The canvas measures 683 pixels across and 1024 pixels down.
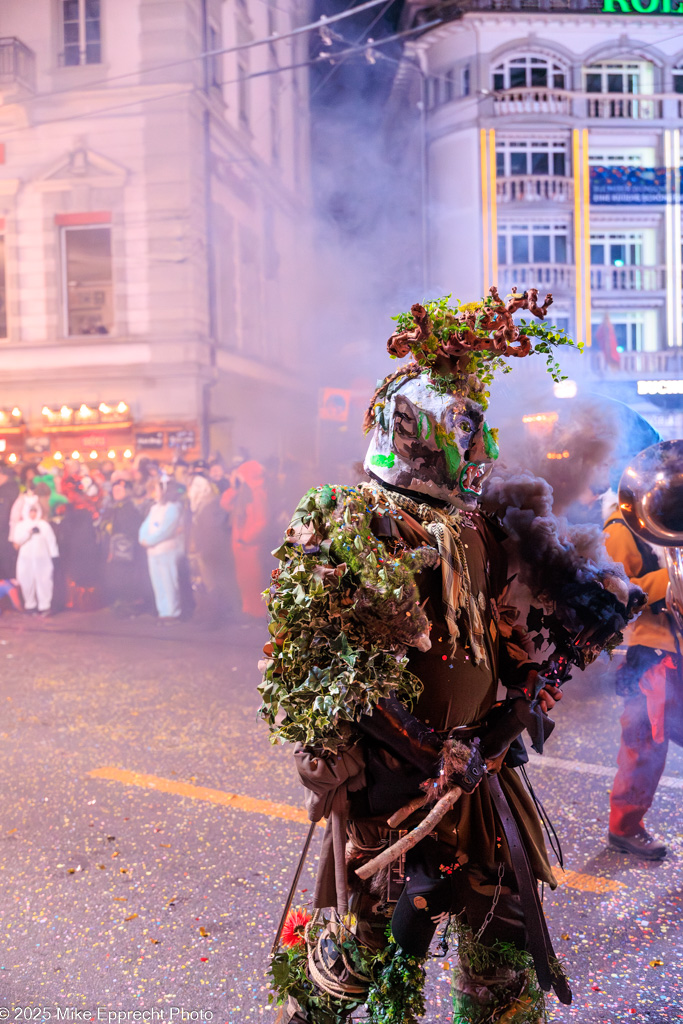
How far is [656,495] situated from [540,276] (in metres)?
8.05

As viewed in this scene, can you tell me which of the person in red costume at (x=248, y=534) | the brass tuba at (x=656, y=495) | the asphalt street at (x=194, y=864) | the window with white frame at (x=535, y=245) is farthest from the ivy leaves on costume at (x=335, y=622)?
the window with white frame at (x=535, y=245)

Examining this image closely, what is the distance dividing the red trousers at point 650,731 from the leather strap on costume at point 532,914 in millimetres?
1511

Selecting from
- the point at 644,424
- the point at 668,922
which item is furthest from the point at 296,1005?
the point at 644,424

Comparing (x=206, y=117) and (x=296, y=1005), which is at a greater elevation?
(x=206, y=117)

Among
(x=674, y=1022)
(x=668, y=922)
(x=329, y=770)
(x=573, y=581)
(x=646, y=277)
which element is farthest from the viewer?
(x=646, y=277)

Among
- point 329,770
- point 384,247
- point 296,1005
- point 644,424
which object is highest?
point 384,247

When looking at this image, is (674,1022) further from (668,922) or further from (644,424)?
(644,424)

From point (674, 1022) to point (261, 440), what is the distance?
7.57 m

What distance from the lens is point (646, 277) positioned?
10.7 metres

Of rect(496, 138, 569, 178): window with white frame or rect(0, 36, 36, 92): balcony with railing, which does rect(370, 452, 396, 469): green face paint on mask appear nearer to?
rect(0, 36, 36, 92): balcony with railing

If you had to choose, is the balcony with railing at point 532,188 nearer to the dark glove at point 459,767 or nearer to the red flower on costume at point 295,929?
the dark glove at point 459,767

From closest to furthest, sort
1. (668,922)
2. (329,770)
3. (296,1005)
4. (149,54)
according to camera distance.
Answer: (329,770) → (296,1005) → (668,922) → (149,54)

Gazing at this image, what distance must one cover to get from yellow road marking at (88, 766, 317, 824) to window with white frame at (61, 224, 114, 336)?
255 inches

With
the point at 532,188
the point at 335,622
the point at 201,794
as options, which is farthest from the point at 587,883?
the point at 532,188
